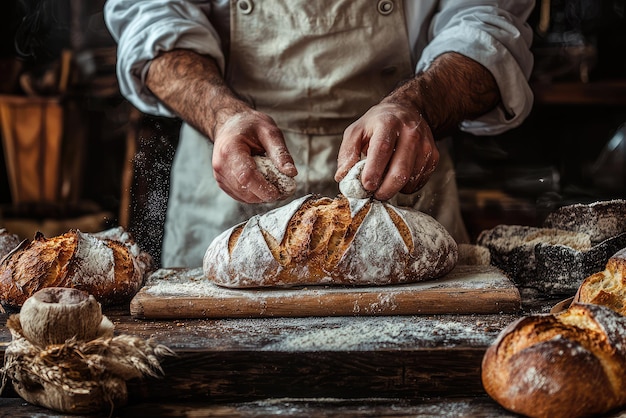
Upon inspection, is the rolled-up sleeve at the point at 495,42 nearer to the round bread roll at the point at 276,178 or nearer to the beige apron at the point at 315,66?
the beige apron at the point at 315,66

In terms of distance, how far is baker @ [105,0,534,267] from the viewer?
88.4 inches

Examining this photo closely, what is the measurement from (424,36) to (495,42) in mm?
286

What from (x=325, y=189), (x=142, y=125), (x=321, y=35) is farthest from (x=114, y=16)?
(x=142, y=125)

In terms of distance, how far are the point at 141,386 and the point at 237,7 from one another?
4.47 ft

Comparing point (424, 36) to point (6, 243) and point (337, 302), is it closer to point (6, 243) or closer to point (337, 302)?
point (337, 302)

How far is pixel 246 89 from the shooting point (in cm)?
243

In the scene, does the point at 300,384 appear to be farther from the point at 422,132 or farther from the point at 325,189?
the point at 325,189

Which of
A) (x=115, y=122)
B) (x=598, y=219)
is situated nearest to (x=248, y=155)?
(x=598, y=219)

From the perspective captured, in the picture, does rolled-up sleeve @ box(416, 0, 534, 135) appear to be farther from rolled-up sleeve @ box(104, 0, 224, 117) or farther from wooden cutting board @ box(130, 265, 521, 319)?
wooden cutting board @ box(130, 265, 521, 319)

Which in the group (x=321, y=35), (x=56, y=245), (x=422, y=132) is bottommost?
(x=56, y=245)

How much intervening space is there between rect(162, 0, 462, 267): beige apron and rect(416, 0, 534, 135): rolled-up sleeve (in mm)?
139

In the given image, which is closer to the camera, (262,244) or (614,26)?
(262,244)

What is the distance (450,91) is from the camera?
87.0 inches

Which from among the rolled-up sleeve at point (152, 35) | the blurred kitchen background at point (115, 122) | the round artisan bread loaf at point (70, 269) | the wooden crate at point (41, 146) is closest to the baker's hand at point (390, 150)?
the round artisan bread loaf at point (70, 269)
